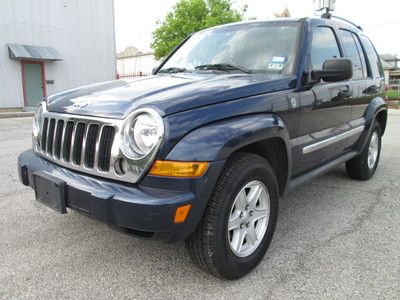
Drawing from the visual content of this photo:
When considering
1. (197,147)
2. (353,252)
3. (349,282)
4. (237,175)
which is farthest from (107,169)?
(353,252)

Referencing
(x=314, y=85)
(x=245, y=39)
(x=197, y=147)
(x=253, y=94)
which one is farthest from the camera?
(x=245, y=39)

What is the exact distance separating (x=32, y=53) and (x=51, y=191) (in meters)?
16.2

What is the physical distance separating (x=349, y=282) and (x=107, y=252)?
1.75 m

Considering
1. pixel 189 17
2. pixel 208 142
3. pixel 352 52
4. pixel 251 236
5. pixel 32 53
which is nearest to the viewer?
pixel 208 142

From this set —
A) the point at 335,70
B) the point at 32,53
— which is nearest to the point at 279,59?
the point at 335,70

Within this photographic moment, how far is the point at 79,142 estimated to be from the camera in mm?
2551

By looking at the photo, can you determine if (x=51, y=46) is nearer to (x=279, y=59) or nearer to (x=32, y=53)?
(x=32, y=53)

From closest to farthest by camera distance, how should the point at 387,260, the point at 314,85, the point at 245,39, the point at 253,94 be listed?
1. the point at 253,94
2. the point at 387,260
3. the point at 314,85
4. the point at 245,39

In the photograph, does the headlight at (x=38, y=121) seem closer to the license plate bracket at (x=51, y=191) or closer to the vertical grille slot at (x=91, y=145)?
the license plate bracket at (x=51, y=191)

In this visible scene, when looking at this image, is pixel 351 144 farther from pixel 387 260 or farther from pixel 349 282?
pixel 349 282

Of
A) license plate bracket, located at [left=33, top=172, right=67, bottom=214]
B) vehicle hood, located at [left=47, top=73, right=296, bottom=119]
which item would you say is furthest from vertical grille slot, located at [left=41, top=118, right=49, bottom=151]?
license plate bracket, located at [left=33, top=172, right=67, bottom=214]

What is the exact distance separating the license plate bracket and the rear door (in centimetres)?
181

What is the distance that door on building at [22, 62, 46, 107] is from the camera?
57.0 feet

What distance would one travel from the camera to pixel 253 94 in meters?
2.70
